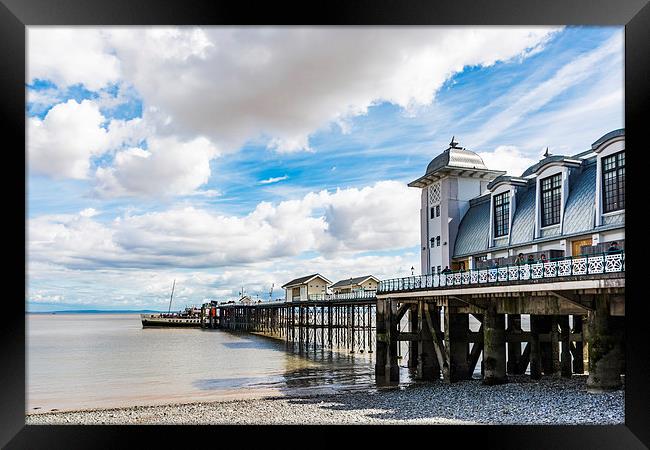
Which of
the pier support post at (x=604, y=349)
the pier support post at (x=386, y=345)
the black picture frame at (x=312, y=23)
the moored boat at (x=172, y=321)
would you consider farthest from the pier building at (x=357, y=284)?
the moored boat at (x=172, y=321)

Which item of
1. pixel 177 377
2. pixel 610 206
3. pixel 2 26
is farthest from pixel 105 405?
pixel 610 206

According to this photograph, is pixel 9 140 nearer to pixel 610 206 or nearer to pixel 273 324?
pixel 610 206

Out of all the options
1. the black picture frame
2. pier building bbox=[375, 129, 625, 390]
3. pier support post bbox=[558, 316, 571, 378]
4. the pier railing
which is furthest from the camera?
pier support post bbox=[558, 316, 571, 378]

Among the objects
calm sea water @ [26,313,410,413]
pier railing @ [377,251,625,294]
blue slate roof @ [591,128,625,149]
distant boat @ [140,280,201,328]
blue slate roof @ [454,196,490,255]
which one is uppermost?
blue slate roof @ [591,128,625,149]

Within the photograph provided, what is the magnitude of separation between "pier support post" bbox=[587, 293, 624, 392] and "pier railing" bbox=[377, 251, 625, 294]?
2.58 ft

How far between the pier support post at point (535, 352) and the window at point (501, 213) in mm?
3415

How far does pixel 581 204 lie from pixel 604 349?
5.82 meters

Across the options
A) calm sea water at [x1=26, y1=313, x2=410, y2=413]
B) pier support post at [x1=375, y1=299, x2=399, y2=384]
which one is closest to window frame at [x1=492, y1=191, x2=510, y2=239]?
pier support post at [x1=375, y1=299, x2=399, y2=384]

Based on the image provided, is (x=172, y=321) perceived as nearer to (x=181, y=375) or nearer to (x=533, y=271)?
(x=181, y=375)

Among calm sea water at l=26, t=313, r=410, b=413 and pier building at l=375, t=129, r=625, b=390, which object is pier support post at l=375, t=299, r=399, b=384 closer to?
pier building at l=375, t=129, r=625, b=390

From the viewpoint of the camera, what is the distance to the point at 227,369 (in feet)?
90.5

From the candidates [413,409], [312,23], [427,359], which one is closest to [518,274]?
[413,409]

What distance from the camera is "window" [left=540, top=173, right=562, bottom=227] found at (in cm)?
1698

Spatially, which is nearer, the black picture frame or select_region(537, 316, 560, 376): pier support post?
the black picture frame
